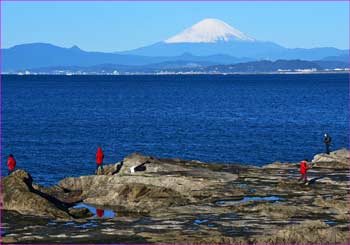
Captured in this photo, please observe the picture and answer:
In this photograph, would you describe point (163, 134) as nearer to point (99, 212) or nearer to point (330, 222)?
point (99, 212)

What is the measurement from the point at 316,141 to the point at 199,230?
2600 inches

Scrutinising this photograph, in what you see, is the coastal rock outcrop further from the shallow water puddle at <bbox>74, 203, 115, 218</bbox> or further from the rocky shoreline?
the shallow water puddle at <bbox>74, 203, 115, 218</bbox>

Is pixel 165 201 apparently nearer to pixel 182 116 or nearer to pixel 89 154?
pixel 89 154

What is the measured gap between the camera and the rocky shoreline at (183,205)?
106 ft

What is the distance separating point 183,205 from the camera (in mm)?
40938

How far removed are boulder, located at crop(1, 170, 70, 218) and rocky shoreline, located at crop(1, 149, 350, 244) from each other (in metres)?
0.05

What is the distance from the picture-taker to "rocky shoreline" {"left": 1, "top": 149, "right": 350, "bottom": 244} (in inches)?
1275

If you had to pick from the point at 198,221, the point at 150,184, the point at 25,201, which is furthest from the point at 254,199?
the point at 25,201

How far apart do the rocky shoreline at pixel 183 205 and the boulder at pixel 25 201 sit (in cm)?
5

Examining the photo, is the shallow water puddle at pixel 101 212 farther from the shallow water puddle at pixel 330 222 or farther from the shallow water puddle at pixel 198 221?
the shallow water puddle at pixel 330 222

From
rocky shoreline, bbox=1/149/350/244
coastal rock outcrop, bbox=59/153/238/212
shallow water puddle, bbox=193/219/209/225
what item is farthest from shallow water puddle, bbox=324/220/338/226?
coastal rock outcrop, bbox=59/153/238/212

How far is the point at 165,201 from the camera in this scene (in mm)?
42344

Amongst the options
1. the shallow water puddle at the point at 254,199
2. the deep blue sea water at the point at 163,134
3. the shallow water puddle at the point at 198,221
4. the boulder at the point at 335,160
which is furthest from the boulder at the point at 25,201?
the boulder at the point at 335,160

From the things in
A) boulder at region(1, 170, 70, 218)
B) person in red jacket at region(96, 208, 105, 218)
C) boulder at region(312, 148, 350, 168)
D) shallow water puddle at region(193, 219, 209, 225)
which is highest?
boulder at region(1, 170, 70, 218)
